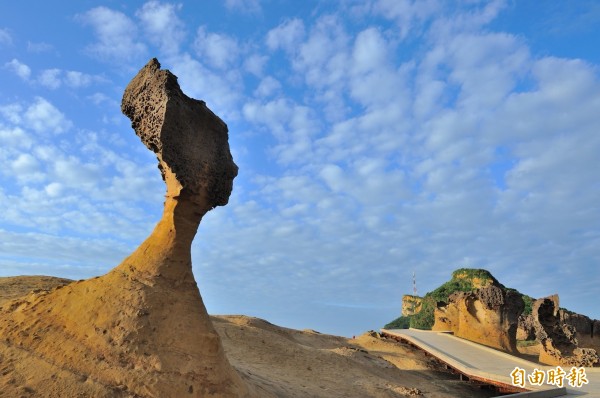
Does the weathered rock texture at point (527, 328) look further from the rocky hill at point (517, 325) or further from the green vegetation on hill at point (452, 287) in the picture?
the green vegetation on hill at point (452, 287)

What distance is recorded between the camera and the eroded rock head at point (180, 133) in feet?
18.7

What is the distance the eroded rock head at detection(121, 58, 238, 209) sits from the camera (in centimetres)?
569

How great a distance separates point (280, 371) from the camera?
10969 mm

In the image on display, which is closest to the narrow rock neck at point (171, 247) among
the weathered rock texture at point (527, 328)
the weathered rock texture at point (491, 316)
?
the weathered rock texture at point (491, 316)

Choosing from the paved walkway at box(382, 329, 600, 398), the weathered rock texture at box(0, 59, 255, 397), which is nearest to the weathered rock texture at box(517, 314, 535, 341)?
the paved walkway at box(382, 329, 600, 398)

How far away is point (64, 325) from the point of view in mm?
5266

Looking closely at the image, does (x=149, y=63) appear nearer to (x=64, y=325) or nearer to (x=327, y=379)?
(x=64, y=325)

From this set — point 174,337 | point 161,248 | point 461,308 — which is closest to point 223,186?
point 161,248

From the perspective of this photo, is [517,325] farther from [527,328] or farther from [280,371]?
[280,371]

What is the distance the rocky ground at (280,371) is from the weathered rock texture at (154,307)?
40mm

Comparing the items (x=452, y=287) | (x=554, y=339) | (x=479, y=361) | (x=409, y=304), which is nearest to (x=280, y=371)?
(x=479, y=361)

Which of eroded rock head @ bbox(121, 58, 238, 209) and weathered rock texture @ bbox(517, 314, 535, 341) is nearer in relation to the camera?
eroded rock head @ bbox(121, 58, 238, 209)

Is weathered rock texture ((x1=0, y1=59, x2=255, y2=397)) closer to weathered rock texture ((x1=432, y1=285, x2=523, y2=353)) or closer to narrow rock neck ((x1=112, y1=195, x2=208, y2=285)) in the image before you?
narrow rock neck ((x1=112, y1=195, x2=208, y2=285))

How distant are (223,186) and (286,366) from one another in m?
7.33
